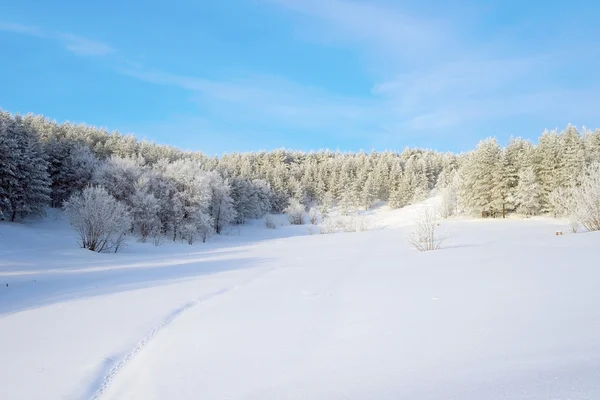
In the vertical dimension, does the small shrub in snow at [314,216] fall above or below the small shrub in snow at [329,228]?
above

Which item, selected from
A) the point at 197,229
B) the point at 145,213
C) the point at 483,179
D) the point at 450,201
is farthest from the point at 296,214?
the point at 145,213

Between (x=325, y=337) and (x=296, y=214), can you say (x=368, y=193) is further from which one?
(x=325, y=337)

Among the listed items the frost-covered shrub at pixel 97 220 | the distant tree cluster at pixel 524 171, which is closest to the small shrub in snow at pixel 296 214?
the distant tree cluster at pixel 524 171

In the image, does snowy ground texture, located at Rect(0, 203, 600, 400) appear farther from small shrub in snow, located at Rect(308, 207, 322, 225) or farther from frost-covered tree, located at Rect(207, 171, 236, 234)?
small shrub in snow, located at Rect(308, 207, 322, 225)

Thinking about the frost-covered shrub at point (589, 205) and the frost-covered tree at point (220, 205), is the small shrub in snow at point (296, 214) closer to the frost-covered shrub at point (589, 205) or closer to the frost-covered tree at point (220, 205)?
the frost-covered tree at point (220, 205)

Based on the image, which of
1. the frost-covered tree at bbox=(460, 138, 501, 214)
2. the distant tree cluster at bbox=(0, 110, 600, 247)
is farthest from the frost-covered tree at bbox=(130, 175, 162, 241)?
the frost-covered tree at bbox=(460, 138, 501, 214)

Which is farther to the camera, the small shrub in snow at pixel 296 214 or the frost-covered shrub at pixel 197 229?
the small shrub in snow at pixel 296 214

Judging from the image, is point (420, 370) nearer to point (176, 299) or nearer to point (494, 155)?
point (176, 299)

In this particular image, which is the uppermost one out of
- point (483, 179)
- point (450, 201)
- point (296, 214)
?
point (483, 179)

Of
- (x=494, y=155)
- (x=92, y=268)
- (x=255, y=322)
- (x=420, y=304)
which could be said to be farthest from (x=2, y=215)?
(x=494, y=155)

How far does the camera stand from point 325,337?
5195 mm

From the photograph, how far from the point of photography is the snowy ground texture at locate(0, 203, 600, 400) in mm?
3482

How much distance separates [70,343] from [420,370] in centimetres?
520

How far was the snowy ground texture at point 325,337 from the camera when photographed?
11.4 ft
